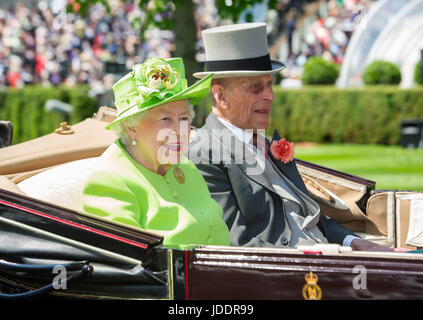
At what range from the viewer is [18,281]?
2.66m

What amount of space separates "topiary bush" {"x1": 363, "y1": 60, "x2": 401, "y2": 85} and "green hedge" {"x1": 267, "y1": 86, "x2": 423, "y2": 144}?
722mm

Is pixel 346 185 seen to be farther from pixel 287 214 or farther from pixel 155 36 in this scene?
Answer: pixel 155 36

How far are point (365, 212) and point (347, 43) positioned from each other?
1756 cm

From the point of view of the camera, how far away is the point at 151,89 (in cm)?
277

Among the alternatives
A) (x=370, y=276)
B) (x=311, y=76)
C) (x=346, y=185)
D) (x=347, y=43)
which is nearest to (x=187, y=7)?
→ (x=346, y=185)

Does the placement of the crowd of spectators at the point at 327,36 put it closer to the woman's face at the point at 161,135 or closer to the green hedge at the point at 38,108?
the green hedge at the point at 38,108

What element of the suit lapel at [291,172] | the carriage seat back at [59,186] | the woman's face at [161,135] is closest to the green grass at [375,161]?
the suit lapel at [291,172]

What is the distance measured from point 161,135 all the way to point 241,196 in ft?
2.48

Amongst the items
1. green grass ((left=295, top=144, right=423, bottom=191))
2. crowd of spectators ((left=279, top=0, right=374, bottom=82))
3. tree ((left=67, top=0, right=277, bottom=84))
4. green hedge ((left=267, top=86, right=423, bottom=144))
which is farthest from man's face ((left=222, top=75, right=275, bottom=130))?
crowd of spectators ((left=279, top=0, right=374, bottom=82))

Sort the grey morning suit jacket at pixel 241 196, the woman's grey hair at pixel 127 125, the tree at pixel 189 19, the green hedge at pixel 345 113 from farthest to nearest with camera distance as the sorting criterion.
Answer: the green hedge at pixel 345 113, the tree at pixel 189 19, the grey morning suit jacket at pixel 241 196, the woman's grey hair at pixel 127 125

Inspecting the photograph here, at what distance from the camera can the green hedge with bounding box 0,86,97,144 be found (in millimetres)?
17078

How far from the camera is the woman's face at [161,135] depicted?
9.30ft

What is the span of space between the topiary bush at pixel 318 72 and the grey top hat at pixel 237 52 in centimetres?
1430

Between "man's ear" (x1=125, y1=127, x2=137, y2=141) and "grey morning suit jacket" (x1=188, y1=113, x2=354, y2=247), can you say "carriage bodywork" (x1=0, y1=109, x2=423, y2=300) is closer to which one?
"man's ear" (x1=125, y1=127, x2=137, y2=141)
